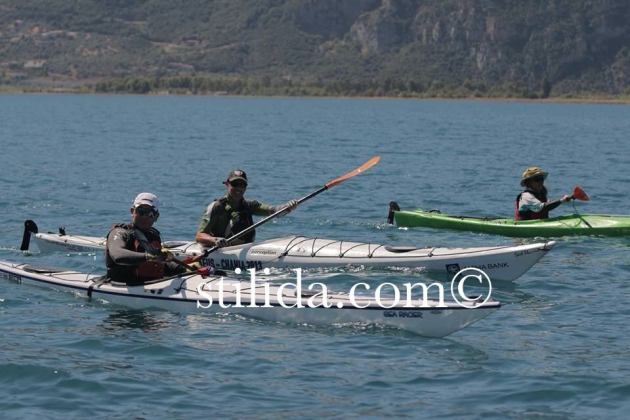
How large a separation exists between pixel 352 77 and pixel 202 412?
188 m

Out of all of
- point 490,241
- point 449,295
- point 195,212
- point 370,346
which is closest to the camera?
point 370,346

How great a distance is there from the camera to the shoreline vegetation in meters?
171

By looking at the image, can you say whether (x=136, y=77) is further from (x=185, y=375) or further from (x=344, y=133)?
(x=185, y=375)

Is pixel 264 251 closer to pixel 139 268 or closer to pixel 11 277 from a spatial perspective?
pixel 139 268

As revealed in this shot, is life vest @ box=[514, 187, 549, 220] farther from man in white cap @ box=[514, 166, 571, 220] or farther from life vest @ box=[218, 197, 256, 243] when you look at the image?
life vest @ box=[218, 197, 256, 243]

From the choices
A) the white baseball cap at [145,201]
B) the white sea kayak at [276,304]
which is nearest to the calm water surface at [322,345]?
the white sea kayak at [276,304]

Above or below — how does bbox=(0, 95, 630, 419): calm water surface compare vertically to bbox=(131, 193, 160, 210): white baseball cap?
below

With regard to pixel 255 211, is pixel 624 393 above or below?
below

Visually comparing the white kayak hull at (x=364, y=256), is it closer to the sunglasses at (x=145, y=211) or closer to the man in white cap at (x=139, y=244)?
the man in white cap at (x=139, y=244)

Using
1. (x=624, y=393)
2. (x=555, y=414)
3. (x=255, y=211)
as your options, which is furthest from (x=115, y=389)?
(x=255, y=211)

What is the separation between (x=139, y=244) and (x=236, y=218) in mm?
3569

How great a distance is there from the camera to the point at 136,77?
589 ft

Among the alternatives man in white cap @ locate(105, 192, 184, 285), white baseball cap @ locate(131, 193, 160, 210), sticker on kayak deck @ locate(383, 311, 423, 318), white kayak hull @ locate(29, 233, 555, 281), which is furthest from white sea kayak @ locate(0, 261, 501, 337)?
white kayak hull @ locate(29, 233, 555, 281)

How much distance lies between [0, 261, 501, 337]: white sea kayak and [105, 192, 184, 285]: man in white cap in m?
0.27
